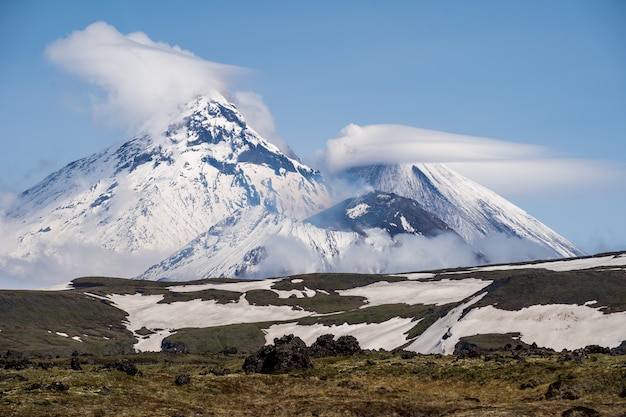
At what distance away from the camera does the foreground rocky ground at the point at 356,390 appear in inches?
2402

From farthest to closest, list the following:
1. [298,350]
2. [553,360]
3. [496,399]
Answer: [298,350] → [553,360] → [496,399]

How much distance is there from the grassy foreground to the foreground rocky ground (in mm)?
87

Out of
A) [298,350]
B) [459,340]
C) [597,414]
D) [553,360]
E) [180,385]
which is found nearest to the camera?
[597,414]

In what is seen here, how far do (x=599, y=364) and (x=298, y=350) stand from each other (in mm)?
30458

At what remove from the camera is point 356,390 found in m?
73.4

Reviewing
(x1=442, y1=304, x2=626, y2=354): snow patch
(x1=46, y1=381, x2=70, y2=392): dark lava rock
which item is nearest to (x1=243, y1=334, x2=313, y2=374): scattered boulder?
(x1=46, y1=381, x2=70, y2=392): dark lava rock

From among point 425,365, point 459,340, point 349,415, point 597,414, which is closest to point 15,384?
point 349,415

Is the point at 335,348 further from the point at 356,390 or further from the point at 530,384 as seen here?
the point at 530,384

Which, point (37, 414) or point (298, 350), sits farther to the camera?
point (298, 350)

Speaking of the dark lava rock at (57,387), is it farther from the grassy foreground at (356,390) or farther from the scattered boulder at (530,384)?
the scattered boulder at (530,384)

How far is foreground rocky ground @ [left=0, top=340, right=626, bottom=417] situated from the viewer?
61.0 m

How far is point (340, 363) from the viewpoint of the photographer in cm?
8881

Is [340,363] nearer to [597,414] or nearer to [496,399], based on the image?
[496,399]

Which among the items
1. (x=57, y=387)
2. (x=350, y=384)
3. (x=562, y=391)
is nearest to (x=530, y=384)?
(x=562, y=391)
